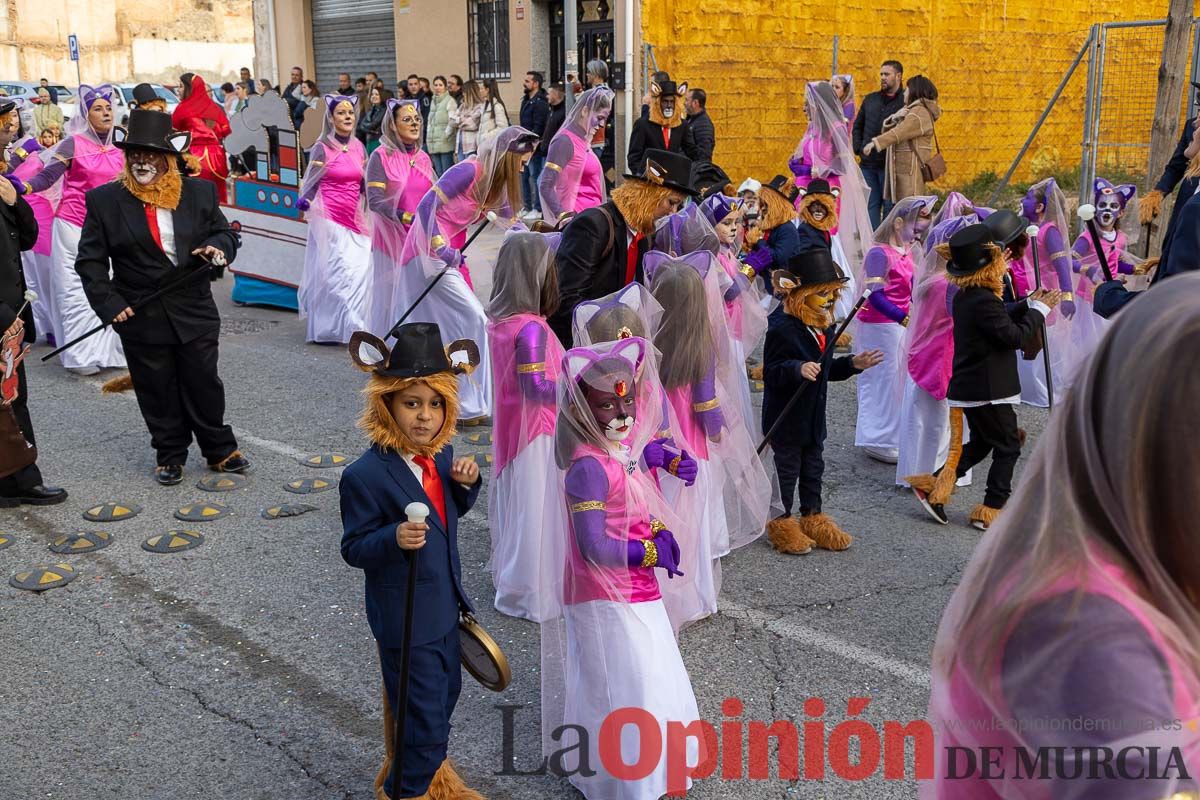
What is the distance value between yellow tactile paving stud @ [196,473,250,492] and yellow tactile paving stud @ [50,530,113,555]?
0.76 metres

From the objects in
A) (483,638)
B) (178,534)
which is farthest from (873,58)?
→ (483,638)

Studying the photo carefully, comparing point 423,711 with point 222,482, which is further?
point 222,482

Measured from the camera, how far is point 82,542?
6035 mm

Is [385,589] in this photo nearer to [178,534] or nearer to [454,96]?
[178,534]

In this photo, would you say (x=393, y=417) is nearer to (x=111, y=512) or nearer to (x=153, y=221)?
(x=111, y=512)

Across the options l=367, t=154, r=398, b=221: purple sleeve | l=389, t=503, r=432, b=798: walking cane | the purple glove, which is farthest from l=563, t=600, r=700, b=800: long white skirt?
l=367, t=154, r=398, b=221: purple sleeve

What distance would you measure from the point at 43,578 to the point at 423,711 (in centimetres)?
298

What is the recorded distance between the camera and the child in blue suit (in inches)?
136

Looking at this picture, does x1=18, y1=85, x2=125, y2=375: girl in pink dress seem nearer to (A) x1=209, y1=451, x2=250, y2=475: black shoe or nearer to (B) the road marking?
(A) x1=209, y1=451, x2=250, y2=475: black shoe

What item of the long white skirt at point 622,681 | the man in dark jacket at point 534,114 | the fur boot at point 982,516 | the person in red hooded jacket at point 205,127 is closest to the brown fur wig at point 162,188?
the long white skirt at point 622,681

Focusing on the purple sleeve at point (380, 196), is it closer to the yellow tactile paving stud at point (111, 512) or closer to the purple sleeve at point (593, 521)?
the yellow tactile paving stud at point (111, 512)

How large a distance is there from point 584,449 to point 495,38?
17.0 meters

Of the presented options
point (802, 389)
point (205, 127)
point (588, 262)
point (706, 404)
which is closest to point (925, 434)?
point (802, 389)

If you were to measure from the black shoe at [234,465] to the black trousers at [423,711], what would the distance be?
3885 mm
